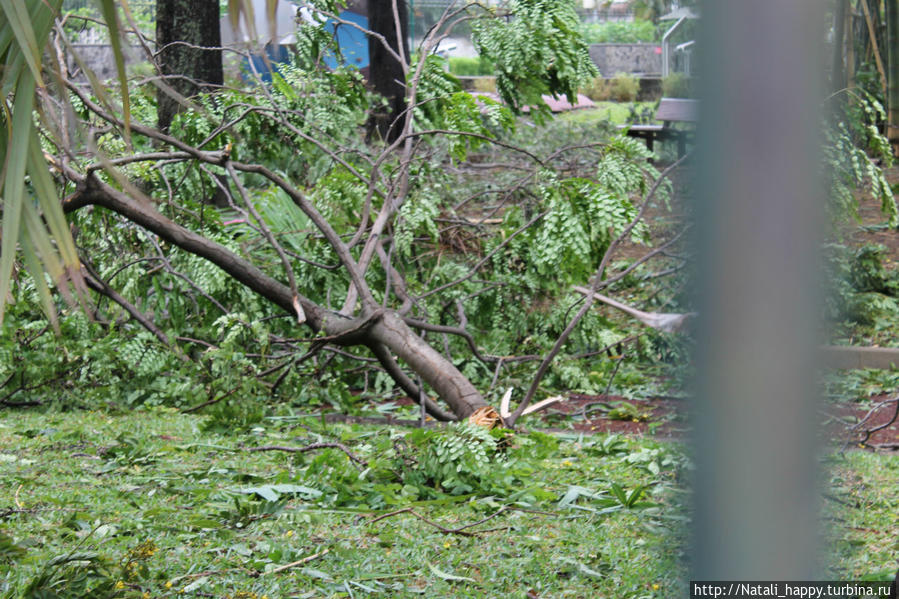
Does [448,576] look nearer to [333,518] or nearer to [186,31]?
[333,518]

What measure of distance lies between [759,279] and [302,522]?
10.8 ft

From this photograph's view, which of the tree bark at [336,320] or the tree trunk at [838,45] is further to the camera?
the tree bark at [336,320]

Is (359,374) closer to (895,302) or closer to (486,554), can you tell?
(486,554)

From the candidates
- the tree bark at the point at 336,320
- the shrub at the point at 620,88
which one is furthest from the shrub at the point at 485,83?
the tree bark at the point at 336,320

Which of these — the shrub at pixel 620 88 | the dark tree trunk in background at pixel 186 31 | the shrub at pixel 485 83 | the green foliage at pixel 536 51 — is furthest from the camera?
the shrub at pixel 485 83

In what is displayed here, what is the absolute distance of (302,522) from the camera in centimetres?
369

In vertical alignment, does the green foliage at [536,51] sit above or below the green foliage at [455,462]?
above

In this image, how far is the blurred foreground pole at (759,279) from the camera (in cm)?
64

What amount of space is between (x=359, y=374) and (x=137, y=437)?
2290mm

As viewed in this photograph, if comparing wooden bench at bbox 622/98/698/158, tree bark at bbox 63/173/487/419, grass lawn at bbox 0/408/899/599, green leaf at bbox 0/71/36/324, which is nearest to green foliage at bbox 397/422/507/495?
grass lawn at bbox 0/408/899/599

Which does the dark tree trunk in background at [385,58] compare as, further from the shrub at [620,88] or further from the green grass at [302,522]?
the green grass at [302,522]

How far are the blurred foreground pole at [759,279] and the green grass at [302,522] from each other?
1.80 m

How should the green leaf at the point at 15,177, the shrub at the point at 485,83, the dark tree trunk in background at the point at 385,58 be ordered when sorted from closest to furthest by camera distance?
1. the green leaf at the point at 15,177
2. the dark tree trunk in background at the point at 385,58
3. the shrub at the point at 485,83

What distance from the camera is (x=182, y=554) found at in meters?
3.24
